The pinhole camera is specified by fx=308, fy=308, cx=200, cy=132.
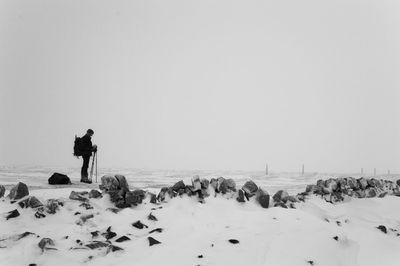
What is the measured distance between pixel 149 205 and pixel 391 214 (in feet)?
22.7

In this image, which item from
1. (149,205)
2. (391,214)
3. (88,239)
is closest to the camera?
(88,239)

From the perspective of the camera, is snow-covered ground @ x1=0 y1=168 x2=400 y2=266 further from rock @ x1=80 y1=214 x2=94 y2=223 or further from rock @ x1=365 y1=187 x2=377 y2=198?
rock @ x1=365 y1=187 x2=377 y2=198

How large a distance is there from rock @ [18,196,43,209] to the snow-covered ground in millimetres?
153

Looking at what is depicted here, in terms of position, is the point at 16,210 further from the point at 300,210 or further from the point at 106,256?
the point at 300,210

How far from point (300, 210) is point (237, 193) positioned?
1636 millimetres

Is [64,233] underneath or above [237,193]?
underneath

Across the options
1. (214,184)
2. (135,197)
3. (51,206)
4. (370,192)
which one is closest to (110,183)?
(135,197)

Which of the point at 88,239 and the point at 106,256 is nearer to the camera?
the point at 106,256

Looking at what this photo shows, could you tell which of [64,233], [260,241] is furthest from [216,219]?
[64,233]

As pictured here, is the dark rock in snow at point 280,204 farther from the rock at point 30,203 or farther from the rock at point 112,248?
the rock at point 30,203

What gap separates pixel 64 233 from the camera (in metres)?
5.88

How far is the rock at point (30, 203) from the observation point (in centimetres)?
661

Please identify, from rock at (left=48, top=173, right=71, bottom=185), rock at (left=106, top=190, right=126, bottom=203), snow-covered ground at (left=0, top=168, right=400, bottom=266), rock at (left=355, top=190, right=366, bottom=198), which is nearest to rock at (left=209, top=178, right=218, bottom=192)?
snow-covered ground at (left=0, top=168, right=400, bottom=266)

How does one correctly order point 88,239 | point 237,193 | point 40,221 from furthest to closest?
1. point 237,193
2. point 40,221
3. point 88,239
